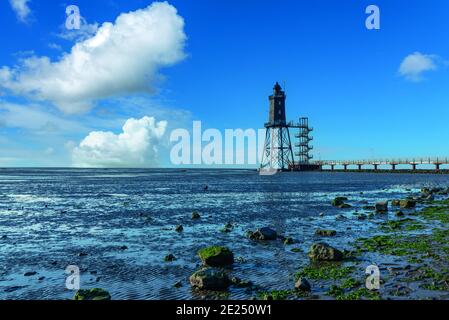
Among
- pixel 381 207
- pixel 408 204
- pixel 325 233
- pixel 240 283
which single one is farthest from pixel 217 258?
pixel 408 204

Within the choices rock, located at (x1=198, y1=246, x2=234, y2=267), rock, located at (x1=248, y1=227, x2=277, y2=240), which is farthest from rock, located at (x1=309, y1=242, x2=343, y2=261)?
rock, located at (x1=248, y1=227, x2=277, y2=240)

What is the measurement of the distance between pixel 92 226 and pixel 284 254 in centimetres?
1411

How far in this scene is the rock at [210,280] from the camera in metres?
12.6

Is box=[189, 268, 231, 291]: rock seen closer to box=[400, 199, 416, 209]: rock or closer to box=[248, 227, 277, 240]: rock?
box=[248, 227, 277, 240]: rock

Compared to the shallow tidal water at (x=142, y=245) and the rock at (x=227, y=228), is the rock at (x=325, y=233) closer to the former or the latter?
the shallow tidal water at (x=142, y=245)

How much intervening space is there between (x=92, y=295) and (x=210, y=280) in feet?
11.6

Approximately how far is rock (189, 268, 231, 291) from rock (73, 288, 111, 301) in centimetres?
274

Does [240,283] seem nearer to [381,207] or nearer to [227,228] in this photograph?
[227,228]

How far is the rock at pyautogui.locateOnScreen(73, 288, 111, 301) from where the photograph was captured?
11163 mm

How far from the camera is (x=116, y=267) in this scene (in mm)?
15594

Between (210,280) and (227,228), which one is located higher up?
(210,280)

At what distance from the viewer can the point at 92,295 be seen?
1135 centimetres
